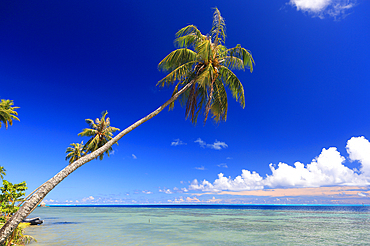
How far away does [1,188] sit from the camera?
832 cm

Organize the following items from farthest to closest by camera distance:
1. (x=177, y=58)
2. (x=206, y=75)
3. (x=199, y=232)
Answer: (x=199, y=232) < (x=177, y=58) < (x=206, y=75)

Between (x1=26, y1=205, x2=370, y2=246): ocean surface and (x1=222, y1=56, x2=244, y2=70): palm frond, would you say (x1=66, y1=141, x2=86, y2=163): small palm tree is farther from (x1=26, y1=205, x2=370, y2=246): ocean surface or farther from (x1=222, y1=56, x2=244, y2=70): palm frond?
(x1=222, y1=56, x2=244, y2=70): palm frond

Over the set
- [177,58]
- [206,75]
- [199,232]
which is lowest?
[199,232]

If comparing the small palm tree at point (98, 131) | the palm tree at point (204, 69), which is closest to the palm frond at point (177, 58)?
the palm tree at point (204, 69)

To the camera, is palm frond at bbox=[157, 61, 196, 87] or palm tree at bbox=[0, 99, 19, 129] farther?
palm tree at bbox=[0, 99, 19, 129]

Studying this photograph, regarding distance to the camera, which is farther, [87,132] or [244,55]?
[87,132]

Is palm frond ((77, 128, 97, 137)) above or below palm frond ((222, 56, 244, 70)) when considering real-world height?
above

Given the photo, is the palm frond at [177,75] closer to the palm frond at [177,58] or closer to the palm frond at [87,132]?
the palm frond at [177,58]

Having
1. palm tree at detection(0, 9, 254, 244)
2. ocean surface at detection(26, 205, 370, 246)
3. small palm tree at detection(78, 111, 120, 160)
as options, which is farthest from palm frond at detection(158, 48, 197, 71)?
small palm tree at detection(78, 111, 120, 160)

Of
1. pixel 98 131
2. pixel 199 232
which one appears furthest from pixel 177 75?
pixel 98 131

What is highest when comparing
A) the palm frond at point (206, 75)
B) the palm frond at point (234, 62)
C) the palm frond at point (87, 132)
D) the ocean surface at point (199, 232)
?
the palm frond at point (87, 132)

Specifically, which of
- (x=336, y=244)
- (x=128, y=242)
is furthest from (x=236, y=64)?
(x=336, y=244)

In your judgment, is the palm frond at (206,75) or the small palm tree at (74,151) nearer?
the palm frond at (206,75)

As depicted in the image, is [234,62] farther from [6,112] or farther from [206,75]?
[6,112]
